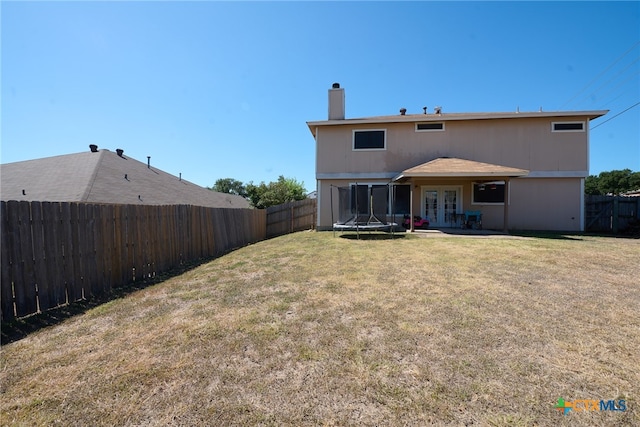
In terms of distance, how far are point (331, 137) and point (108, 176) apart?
445 inches

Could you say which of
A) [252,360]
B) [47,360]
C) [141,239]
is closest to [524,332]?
[252,360]

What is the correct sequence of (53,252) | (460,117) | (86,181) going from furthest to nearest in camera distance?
(86,181)
(460,117)
(53,252)

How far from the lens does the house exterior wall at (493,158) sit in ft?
39.1

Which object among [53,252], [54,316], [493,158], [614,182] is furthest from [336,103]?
[614,182]

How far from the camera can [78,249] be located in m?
3.89

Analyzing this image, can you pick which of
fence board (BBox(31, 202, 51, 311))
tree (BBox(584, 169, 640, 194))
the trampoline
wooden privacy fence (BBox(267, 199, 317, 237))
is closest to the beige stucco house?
the trampoline

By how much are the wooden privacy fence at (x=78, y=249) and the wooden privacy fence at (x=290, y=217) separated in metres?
6.92

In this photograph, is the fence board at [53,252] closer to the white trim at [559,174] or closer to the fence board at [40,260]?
the fence board at [40,260]

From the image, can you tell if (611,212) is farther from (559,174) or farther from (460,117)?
(460,117)

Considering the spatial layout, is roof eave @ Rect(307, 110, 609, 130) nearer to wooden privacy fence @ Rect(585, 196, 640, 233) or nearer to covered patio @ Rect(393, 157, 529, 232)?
covered patio @ Rect(393, 157, 529, 232)

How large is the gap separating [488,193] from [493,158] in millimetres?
1616

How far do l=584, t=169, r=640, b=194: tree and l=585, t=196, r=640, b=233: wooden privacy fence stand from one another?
57.2m

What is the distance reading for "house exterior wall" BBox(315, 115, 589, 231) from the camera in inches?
469

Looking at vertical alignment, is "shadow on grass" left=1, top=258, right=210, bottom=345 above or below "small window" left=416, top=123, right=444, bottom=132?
below
